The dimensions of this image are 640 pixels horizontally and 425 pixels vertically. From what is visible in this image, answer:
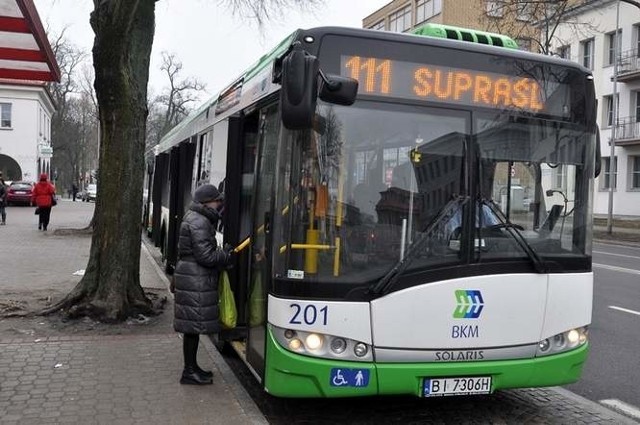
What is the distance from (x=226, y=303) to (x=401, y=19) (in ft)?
189

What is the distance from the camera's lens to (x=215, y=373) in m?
5.81

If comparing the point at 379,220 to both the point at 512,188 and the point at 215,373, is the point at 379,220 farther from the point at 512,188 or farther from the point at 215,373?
the point at 215,373

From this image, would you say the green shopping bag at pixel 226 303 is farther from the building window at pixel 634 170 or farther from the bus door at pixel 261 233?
the building window at pixel 634 170

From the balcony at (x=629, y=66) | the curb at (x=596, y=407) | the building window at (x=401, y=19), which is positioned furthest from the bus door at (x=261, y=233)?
the building window at (x=401, y=19)

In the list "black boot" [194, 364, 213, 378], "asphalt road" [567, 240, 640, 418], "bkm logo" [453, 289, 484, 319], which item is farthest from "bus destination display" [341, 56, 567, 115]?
"asphalt road" [567, 240, 640, 418]

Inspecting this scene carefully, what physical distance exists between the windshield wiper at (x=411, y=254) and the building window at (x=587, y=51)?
38.9 m

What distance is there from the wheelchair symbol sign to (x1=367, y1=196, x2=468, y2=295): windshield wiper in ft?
1.77

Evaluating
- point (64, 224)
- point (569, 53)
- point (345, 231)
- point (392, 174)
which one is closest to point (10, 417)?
point (345, 231)

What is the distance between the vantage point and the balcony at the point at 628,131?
116 ft

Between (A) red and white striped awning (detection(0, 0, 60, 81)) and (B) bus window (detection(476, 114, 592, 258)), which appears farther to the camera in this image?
(A) red and white striped awning (detection(0, 0, 60, 81))

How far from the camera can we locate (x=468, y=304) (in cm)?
447

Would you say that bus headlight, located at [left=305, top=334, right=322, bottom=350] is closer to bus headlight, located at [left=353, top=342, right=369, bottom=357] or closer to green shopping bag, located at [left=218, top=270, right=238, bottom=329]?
bus headlight, located at [left=353, top=342, right=369, bottom=357]

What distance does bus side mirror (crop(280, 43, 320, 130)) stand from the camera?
4070mm

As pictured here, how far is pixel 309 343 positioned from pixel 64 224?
22.2m
